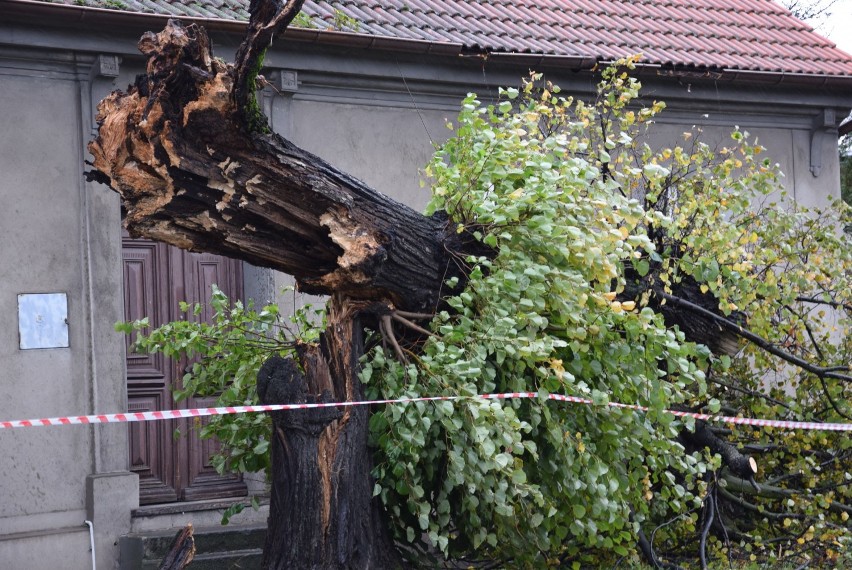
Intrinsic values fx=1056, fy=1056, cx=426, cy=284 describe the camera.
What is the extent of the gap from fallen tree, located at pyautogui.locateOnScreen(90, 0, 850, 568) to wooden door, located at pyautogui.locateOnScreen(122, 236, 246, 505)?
3173 millimetres

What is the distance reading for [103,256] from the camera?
8.36 m

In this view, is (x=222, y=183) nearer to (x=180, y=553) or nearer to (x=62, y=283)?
(x=180, y=553)

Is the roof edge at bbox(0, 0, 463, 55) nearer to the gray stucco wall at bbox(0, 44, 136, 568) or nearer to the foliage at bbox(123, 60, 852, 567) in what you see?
the gray stucco wall at bbox(0, 44, 136, 568)

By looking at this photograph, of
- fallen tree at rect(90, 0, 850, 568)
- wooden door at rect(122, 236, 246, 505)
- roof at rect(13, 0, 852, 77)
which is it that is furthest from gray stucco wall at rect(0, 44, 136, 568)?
fallen tree at rect(90, 0, 850, 568)

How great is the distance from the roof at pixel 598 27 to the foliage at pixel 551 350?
114 inches

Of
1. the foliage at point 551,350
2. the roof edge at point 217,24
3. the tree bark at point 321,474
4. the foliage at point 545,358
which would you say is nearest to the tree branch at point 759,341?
the foliage at point 551,350

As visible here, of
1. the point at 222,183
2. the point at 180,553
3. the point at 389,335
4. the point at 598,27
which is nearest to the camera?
the point at 180,553

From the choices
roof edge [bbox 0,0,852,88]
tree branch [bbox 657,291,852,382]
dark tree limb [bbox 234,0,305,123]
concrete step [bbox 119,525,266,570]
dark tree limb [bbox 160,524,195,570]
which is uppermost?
roof edge [bbox 0,0,852,88]

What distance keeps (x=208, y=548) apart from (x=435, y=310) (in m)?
3.38

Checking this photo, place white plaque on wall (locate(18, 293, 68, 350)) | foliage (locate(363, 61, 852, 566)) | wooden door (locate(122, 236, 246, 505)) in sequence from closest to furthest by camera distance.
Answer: foliage (locate(363, 61, 852, 566)) → white plaque on wall (locate(18, 293, 68, 350)) → wooden door (locate(122, 236, 246, 505))

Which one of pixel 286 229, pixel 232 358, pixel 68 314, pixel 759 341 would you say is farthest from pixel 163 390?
pixel 759 341

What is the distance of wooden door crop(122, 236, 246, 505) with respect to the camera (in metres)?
8.73

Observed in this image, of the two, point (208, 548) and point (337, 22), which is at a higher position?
point (337, 22)

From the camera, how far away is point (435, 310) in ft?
19.4
